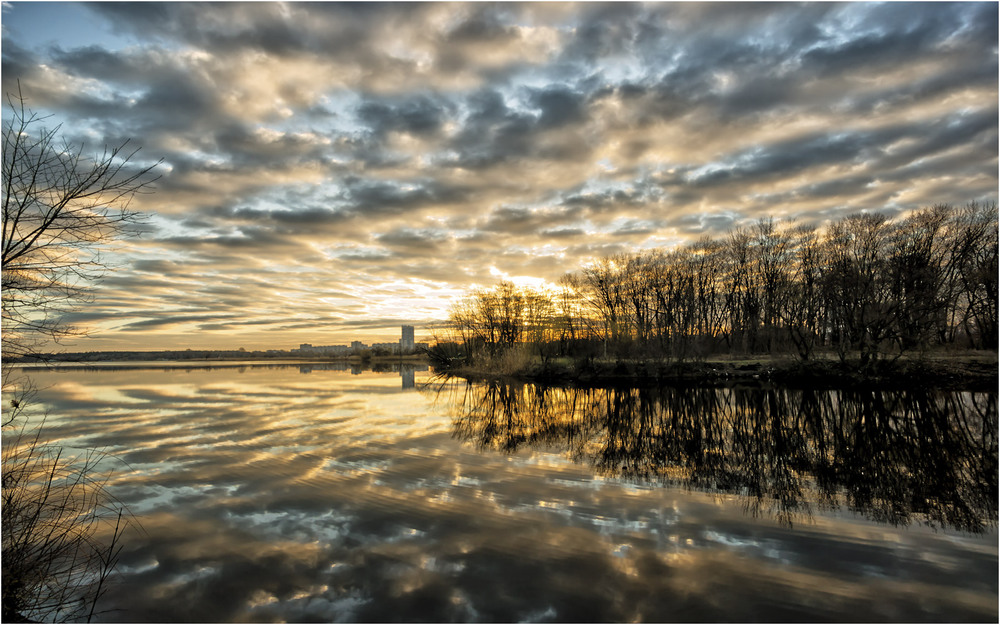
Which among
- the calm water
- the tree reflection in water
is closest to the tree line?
the tree reflection in water

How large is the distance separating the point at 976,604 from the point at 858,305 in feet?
105

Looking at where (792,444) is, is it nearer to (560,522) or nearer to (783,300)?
(560,522)

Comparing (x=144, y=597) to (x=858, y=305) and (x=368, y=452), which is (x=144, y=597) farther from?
(x=858, y=305)

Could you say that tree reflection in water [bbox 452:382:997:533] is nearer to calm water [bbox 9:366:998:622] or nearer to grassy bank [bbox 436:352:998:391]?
calm water [bbox 9:366:998:622]

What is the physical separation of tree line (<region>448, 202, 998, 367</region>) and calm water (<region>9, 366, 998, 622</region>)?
1836cm

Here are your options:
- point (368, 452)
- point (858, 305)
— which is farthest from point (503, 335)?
point (368, 452)

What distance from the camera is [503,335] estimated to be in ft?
167

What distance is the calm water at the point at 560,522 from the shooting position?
4.86 meters

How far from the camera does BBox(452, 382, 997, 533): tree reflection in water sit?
8047 mm

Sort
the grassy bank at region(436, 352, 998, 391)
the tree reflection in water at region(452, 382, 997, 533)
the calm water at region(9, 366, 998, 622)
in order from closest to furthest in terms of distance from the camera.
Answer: the calm water at region(9, 366, 998, 622) < the tree reflection in water at region(452, 382, 997, 533) < the grassy bank at region(436, 352, 998, 391)

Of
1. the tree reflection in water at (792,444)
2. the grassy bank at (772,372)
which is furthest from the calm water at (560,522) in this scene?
the grassy bank at (772,372)

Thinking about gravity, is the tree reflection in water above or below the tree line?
below

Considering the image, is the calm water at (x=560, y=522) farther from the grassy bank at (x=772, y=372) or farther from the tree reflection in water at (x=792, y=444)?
the grassy bank at (x=772, y=372)

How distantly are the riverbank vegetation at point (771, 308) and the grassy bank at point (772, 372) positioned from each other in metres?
0.16
